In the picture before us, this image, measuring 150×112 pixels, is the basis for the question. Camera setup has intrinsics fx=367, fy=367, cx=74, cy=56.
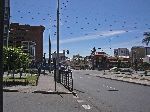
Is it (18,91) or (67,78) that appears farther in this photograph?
(67,78)

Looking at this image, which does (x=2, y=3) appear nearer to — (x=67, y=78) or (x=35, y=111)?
(x=35, y=111)

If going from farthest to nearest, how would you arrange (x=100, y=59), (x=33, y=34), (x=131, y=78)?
(x=33, y=34) < (x=100, y=59) < (x=131, y=78)

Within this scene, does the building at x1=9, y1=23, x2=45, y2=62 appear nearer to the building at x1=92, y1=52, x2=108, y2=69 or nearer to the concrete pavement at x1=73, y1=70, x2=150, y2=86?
the building at x1=92, y1=52, x2=108, y2=69

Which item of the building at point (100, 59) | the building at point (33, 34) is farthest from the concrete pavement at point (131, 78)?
the building at point (33, 34)

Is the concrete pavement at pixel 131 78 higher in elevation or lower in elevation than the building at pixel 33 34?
lower

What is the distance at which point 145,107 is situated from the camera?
1464 centimetres

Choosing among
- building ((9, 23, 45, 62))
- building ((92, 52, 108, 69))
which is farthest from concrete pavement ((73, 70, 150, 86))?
building ((9, 23, 45, 62))

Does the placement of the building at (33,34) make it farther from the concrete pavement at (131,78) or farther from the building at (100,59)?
the concrete pavement at (131,78)

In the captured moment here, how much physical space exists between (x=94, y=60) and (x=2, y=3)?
406ft

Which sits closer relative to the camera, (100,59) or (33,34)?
(100,59)

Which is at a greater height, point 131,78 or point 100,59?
point 100,59

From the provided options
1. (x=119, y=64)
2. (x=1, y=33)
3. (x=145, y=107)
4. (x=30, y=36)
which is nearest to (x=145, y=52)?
(x=119, y=64)

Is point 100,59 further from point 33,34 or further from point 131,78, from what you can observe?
point 131,78

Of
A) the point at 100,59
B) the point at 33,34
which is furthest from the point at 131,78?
the point at 33,34
